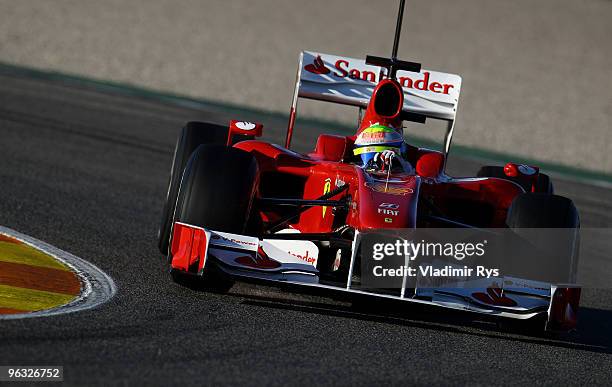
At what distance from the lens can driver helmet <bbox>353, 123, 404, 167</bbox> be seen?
→ 835 centimetres

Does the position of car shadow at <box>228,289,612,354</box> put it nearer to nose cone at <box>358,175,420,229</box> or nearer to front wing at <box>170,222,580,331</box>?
front wing at <box>170,222,580,331</box>

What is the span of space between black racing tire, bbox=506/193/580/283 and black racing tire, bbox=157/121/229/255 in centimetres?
248

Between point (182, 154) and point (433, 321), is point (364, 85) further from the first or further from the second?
point (433, 321)

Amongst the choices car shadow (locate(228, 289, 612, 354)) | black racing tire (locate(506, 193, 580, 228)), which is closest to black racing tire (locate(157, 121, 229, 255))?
car shadow (locate(228, 289, 612, 354))

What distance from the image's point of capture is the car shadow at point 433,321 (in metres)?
7.18

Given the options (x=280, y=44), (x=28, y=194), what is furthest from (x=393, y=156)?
(x=280, y=44)

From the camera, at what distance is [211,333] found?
243 inches

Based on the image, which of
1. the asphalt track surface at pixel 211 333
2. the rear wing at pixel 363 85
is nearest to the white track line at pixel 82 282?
the asphalt track surface at pixel 211 333

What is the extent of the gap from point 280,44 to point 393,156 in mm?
17817

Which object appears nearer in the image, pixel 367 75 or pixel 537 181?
pixel 537 181

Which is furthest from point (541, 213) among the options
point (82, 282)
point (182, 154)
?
point (82, 282)

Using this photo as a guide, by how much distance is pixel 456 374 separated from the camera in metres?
6.01

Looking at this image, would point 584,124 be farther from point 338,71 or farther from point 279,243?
point 279,243

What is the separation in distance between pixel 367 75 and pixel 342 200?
7.28 feet
